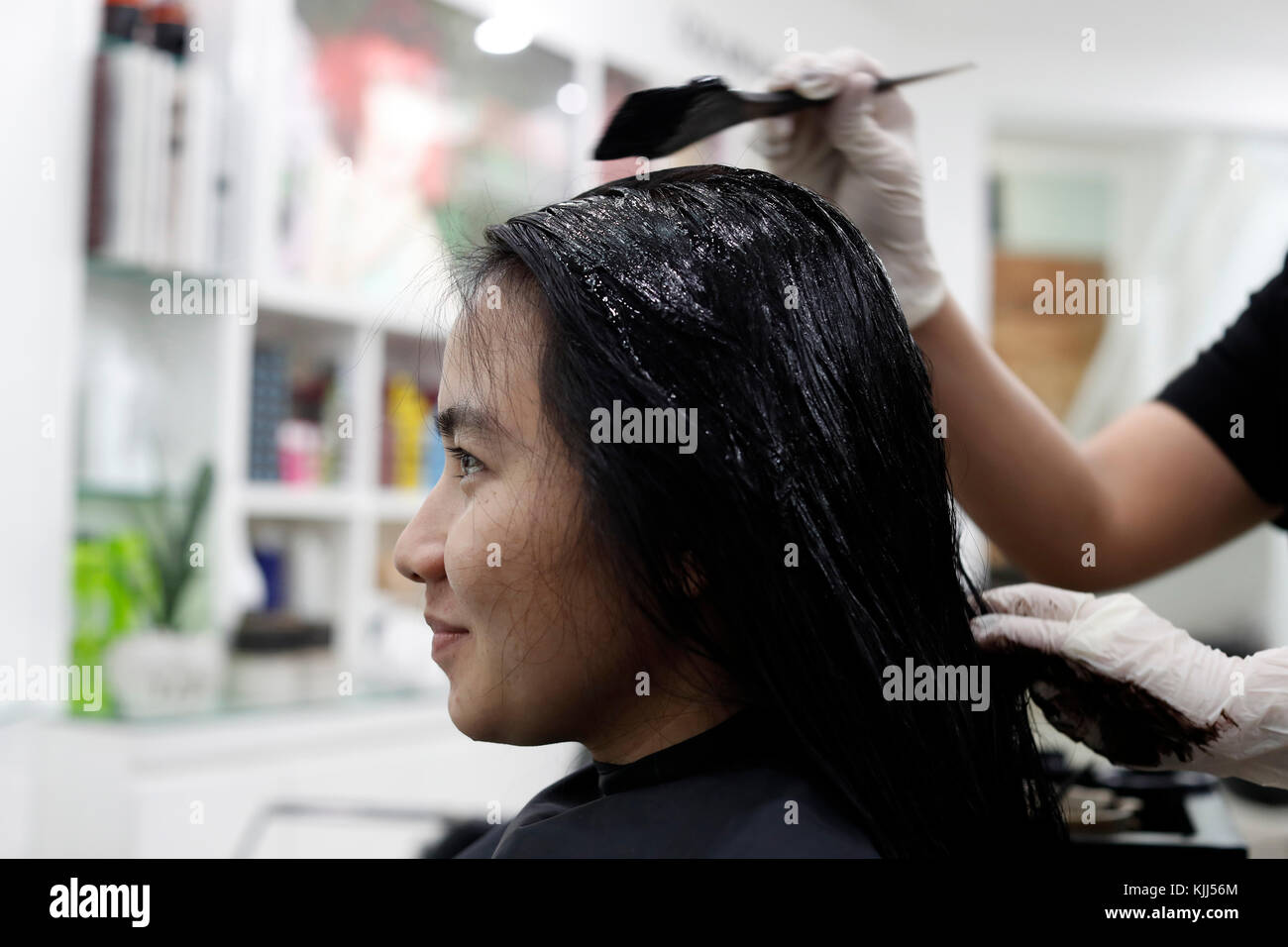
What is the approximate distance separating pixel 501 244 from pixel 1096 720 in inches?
23.7

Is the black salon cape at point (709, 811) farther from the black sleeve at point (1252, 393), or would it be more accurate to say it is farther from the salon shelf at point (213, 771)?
the salon shelf at point (213, 771)

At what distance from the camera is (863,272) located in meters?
0.84

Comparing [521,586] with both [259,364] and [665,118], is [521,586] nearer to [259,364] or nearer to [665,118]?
[665,118]

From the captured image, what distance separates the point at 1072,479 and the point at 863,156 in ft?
1.40

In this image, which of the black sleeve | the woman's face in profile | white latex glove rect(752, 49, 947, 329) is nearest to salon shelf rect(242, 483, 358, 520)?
white latex glove rect(752, 49, 947, 329)

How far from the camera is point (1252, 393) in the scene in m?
1.26

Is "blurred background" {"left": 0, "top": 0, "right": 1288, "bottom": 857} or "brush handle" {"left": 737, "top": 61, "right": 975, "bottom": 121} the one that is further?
"blurred background" {"left": 0, "top": 0, "right": 1288, "bottom": 857}

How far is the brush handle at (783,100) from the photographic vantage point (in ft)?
3.50

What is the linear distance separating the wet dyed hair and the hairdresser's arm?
373mm

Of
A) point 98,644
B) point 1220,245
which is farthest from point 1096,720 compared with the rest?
point 1220,245

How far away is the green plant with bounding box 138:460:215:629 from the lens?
7.46 feet

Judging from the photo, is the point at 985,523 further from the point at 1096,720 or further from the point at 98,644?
the point at 98,644

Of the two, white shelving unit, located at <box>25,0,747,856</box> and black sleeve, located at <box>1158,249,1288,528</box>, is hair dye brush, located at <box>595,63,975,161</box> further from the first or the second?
white shelving unit, located at <box>25,0,747,856</box>

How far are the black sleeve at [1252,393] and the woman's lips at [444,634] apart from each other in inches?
36.1
